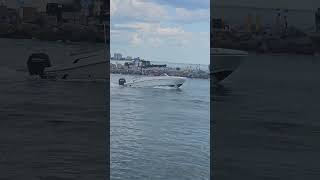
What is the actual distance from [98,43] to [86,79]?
0.34m

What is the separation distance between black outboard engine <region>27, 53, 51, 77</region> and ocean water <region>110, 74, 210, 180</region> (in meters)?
0.66

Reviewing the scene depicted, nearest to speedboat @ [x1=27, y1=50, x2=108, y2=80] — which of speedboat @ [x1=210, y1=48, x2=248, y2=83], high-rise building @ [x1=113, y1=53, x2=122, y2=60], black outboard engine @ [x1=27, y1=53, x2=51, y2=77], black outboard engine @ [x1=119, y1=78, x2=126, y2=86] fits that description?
black outboard engine @ [x1=27, y1=53, x2=51, y2=77]

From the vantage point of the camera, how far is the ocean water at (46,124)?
4203 mm

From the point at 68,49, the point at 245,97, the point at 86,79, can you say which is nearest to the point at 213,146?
the point at 245,97

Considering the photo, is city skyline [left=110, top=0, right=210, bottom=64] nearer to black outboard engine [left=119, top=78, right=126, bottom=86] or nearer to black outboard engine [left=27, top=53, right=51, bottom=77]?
black outboard engine [left=119, top=78, right=126, bottom=86]

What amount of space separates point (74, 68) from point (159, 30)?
1003mm

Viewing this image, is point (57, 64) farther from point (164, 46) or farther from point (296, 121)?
point (296, 121)

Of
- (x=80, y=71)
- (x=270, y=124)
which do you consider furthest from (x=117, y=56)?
(x=270, y=124)

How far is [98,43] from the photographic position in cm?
446

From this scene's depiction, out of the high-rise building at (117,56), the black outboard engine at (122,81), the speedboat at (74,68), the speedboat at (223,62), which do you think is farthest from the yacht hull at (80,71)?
the speedboat at (223,62)

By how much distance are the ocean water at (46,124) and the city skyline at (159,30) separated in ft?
2.28

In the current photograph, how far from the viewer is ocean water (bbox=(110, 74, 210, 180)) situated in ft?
15.1

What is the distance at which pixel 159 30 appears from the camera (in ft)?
16.4

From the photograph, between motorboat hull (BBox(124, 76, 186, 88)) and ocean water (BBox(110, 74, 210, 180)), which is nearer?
ocean water (BBox(110, 74, 210, 180))
